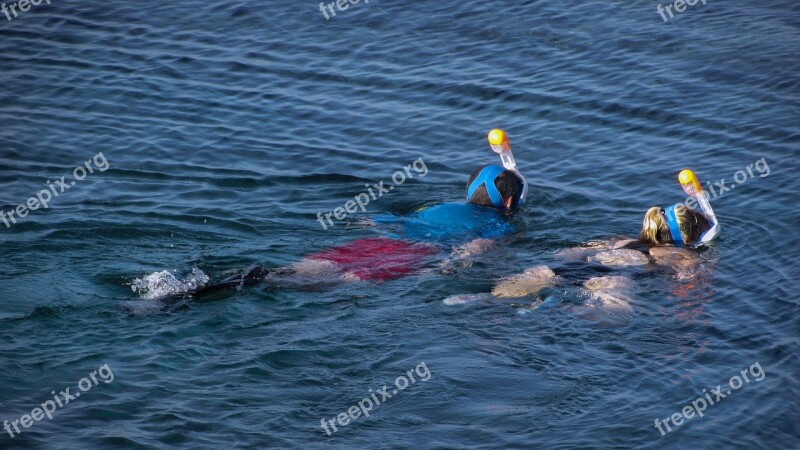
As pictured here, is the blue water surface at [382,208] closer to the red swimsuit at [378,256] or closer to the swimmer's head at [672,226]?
the red swimsuit at [378,256]

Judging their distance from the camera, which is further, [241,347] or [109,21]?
[109,21]

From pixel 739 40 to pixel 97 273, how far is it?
10.8 m

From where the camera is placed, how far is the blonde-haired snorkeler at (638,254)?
31.1 feet

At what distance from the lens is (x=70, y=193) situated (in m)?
11.8

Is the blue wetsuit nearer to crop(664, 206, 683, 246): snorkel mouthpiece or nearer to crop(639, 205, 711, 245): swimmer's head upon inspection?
crop(639, 205, 711, 245): swimmer's head

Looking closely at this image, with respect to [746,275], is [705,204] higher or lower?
higher

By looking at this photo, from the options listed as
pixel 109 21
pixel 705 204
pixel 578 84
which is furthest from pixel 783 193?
pixel 109 21

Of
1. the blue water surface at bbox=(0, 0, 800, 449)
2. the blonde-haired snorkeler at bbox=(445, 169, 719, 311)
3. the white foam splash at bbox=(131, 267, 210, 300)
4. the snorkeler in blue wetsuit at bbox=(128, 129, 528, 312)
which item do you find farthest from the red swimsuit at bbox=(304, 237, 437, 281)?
the white foam splash at bbox=(131, 267, 210, 300)

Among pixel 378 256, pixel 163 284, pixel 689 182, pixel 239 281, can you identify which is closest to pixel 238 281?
pixel 239 281

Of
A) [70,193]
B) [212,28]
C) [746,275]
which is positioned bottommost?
[746,275]

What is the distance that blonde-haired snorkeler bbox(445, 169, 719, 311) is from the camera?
31.1 ft

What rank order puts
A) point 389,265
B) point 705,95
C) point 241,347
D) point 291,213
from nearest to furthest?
point 241,347
point 389,265
point 291,213
point 705,95

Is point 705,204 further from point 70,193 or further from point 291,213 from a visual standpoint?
point 70,193

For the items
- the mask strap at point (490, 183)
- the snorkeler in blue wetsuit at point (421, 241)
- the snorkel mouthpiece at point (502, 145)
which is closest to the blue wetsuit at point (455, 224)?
the snorkeler in blue wetsuit at point (421, 241)
